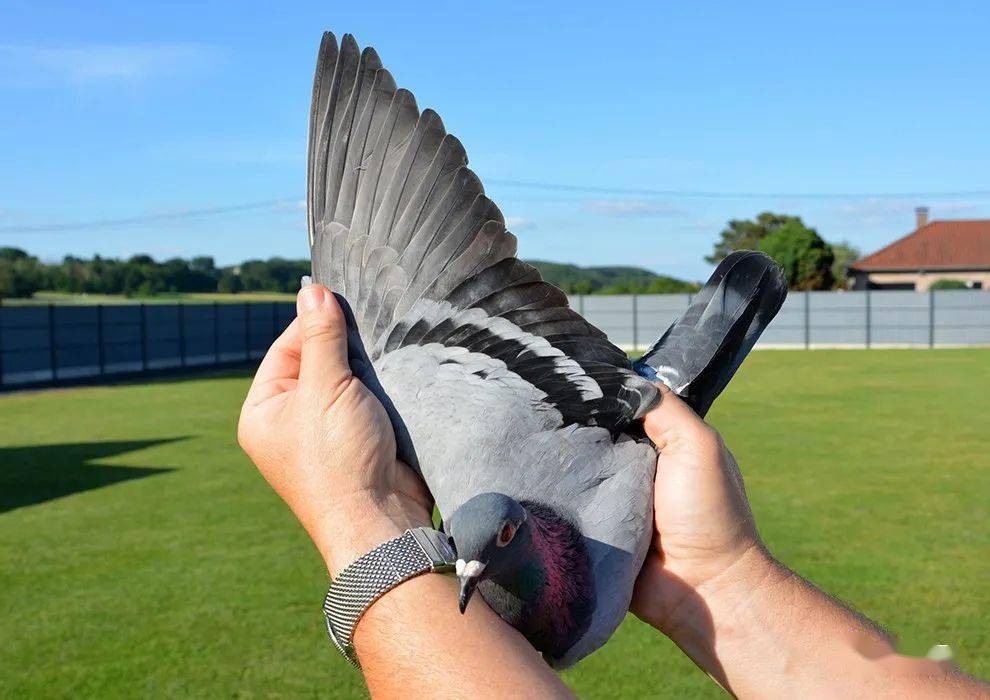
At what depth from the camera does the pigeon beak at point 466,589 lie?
1.67 metres

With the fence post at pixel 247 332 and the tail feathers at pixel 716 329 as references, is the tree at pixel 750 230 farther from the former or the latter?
the tail feathers at pixel 716 329

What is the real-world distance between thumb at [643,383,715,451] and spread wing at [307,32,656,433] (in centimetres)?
5

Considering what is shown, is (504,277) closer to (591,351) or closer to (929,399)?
(591,351)

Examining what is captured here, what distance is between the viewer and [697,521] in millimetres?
2145

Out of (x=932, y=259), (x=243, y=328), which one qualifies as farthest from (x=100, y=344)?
(x=932, y=259)

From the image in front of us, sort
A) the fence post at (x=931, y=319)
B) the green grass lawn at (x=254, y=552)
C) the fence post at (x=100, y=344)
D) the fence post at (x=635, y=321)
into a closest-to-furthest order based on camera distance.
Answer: the green grass lawn at (x=254, y=552) → the fence post at (x=100, y=344) → the fence post at (x=931, y=319) → the fence post at (x=635, y=321)

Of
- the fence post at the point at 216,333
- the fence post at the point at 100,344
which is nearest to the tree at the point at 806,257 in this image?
the fence post at the point at 216,333

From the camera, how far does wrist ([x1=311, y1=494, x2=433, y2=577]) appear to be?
1805mm

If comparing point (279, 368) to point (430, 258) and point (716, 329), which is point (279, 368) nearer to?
point (430, 258)

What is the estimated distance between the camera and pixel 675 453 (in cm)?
218

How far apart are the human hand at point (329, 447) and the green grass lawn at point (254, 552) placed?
1.07 m

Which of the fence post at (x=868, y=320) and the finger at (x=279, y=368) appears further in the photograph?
the fence post at (x=868, y=320)

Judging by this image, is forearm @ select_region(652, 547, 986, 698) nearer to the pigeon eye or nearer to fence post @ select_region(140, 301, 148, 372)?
the pigeon eye

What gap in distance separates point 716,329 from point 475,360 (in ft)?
2.47
